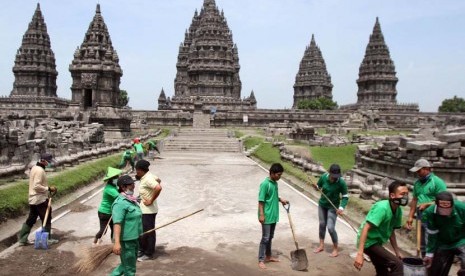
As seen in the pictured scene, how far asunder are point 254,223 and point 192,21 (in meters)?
82.3

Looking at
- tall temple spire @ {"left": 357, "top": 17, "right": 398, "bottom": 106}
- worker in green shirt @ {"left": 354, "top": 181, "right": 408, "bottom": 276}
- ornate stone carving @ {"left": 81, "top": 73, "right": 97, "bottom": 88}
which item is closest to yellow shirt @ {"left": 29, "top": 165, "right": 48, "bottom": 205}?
worker in green shirt @ {"left": 354, "top": 181, "right": 408, "bottom": 276}

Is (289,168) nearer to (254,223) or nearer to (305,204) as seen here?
(305,204)

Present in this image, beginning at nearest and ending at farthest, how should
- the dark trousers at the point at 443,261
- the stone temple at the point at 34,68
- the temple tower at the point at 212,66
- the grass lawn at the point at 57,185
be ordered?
1. the dark trousers at the point at 443,261
2. the grass lawn at the point at 57,185
3. the temple tower at the point at 212,66
4. the stone temple at the point at 34,68

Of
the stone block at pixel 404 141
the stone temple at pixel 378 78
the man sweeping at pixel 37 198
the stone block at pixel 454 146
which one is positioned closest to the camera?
the man sweeping at pixel 37 198

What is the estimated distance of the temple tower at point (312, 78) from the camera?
298 ft

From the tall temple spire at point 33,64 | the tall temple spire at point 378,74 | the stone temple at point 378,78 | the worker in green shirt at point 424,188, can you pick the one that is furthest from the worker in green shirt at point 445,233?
the tall temple spire at point 33,64

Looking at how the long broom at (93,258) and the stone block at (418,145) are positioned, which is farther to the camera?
the stone block at (418,145)

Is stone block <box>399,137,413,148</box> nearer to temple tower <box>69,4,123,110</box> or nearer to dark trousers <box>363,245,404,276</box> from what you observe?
dark trousers <box>363,245,404,276</box>

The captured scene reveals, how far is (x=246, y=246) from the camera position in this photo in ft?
27.8

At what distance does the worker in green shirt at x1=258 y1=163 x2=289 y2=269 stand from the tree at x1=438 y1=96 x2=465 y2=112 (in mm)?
86523

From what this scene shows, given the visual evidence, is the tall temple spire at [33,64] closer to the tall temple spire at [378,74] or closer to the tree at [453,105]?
the tall temple spire at [378,74]

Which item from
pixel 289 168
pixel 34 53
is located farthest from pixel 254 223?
pixel 34 53

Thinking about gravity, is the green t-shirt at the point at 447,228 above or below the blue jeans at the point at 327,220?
above

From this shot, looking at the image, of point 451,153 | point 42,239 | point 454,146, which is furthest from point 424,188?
point 42,239
